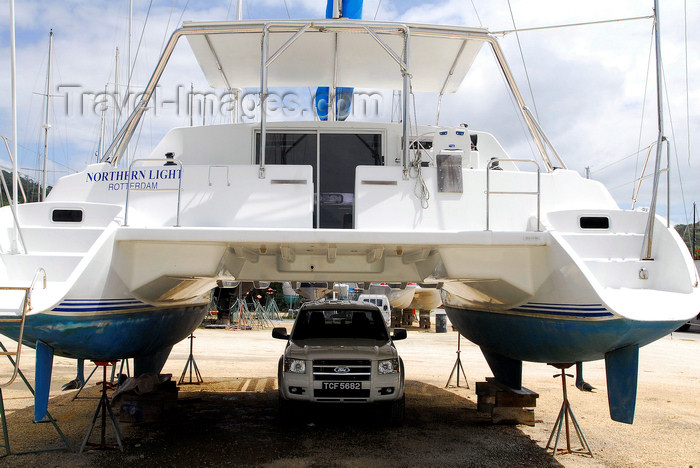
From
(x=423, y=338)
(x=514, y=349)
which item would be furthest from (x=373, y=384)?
(x=423, y=338)

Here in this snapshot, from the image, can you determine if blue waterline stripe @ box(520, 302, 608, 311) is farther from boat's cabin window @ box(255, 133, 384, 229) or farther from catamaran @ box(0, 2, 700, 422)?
boat's cabin window @ box(255, 133, 384, 229)

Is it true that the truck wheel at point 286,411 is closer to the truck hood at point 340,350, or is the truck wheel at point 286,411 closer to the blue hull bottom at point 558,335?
the truck hood at point 340,350

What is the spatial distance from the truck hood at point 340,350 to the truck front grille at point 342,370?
6 cm

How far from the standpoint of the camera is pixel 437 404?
892 centimetres

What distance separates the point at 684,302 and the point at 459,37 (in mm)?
3657

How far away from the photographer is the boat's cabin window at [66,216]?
5395mm

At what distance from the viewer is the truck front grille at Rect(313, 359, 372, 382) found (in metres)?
6.74

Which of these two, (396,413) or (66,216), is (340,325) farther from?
(66,216)

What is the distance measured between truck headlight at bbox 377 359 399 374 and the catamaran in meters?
1.17

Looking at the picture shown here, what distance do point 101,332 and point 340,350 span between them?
9.22 feet

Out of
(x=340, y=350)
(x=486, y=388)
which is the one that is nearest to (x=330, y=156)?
(x=340, y=350)

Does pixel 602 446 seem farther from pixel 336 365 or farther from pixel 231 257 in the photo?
pixel 231 257

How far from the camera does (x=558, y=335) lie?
5531 mm

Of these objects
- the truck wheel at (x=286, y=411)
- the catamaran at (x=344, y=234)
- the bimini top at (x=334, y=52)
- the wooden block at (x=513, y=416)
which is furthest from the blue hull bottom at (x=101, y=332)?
the wooden block at (x=513, y=416)
